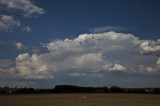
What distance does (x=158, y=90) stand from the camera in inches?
7721

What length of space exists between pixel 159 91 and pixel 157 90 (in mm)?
3401

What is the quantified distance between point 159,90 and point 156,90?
5.95 feet

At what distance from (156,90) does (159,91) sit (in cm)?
408

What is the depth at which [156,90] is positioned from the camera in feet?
646

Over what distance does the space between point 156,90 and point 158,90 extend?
1302mm

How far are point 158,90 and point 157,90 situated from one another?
58 centimetres

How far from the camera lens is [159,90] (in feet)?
643

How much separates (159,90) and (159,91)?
3.09 metres

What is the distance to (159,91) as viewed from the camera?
193000mm
